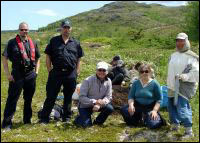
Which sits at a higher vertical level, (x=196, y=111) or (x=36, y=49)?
(x=36, y=49)

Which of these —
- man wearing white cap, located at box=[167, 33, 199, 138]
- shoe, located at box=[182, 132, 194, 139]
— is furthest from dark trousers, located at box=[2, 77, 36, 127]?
shoe, located at box=[182, 132, 194, 139]

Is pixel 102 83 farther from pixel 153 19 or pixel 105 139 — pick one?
pixel 153 19

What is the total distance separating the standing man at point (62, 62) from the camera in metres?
9.53

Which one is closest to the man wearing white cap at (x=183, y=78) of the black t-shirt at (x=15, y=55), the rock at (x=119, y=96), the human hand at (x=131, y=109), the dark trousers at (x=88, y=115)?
the human hand at (x=131, y=109)

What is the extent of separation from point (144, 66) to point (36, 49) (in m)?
2.75

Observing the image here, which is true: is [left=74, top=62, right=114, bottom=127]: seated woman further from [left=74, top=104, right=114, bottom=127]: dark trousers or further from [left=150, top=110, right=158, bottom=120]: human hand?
[left=150, top=110, right=158, bottom=120]: human hand

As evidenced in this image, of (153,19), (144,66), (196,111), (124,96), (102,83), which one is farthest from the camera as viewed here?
(153,19)

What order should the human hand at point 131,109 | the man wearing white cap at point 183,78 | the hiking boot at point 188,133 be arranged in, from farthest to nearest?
1. the human hand at point 131,109
2. the hiking boot at point 188,133
3. the man wearing white cap at point 183,78

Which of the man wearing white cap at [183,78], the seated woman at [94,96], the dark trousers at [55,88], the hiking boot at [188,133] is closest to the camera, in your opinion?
the man wearing white cap at [183,78]

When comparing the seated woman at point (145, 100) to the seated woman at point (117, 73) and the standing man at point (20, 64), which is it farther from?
the seated woman at point (117, 73)

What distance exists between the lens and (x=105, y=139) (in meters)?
8.75

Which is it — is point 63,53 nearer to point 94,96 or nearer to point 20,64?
point 20,64

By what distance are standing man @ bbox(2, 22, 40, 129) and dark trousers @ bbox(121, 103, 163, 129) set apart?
2.56 m

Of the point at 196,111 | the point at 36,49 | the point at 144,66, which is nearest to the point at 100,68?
the point at 144,66
